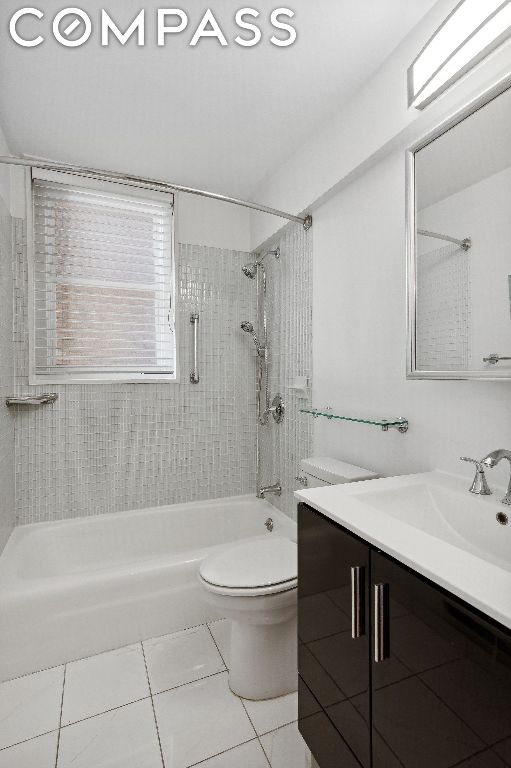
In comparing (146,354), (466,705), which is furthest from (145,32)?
(466,705)

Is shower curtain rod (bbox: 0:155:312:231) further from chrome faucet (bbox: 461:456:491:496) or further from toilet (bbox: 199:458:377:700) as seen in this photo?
chrome faucet (bbox: 461:456:491:496)

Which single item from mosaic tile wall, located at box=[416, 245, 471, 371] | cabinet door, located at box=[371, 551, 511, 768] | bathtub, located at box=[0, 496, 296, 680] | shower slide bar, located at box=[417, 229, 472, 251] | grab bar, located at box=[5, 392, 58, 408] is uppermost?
shower slide bar, located at box=[417, 229, 472, 251]

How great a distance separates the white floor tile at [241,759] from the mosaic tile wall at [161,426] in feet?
4.58

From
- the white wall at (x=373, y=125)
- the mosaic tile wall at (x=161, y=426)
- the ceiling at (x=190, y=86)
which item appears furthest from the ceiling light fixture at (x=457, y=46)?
the mosaic tile wall at (x=161, y=426)

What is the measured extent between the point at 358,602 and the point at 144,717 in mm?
1025

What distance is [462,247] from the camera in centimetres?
116

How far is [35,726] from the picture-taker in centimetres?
134

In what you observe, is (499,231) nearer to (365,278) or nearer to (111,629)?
(365,278)

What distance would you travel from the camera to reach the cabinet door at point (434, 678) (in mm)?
600

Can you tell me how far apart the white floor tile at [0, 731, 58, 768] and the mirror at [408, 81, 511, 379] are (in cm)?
165

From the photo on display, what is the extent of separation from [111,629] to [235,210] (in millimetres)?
2450

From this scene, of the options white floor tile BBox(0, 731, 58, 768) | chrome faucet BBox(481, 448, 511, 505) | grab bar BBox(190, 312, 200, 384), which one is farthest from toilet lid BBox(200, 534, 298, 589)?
grab bar BBox(190, 312, 200, 384)

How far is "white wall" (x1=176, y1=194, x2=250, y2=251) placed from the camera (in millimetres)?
2484

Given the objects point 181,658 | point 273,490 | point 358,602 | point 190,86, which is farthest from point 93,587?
point 190,86
